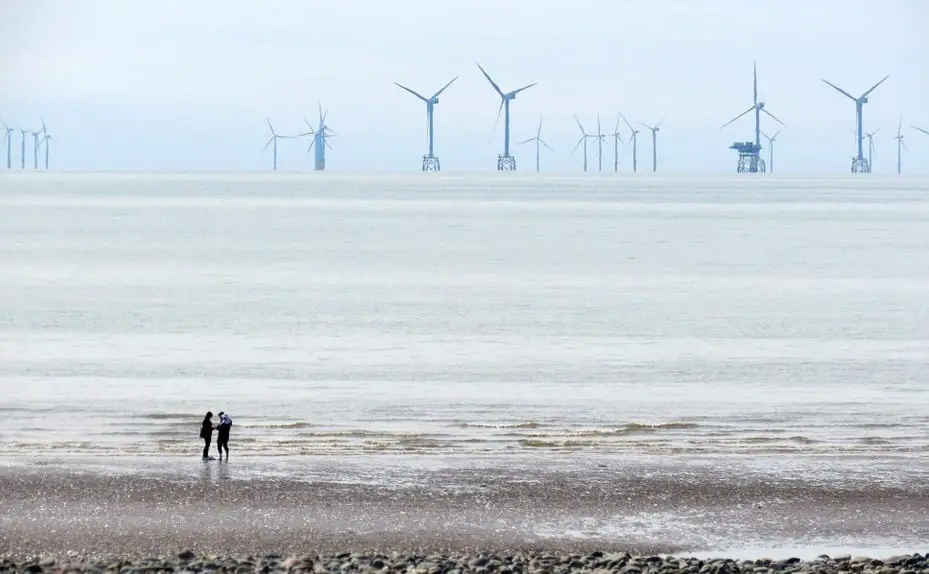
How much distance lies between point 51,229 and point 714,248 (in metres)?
82.9

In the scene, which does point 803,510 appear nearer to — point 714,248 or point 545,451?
point 545,451

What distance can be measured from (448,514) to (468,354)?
111 feet

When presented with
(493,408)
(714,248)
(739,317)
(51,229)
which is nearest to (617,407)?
(493,408)

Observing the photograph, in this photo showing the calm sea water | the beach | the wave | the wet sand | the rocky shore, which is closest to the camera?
the rocky shore

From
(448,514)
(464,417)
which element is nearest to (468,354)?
(464,417)

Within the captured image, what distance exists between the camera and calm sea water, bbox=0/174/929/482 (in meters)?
37.4

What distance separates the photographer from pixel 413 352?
60.0 metres

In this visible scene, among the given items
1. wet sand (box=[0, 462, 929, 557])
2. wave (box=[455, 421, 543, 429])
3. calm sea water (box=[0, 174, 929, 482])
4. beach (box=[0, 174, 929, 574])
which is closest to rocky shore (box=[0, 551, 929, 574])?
beach (box=[0, 174, 929, 574])

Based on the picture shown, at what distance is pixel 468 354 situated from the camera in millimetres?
59875

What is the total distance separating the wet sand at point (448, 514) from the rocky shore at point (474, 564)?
4.91 feet

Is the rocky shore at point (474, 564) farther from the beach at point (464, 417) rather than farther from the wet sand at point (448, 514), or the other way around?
the wet sand at point (448, 514)

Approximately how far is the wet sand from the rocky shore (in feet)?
A: 4.91

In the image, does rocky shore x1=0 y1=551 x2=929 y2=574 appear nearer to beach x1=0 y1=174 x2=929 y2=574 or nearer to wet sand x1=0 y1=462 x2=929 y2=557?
beach x1=0 y1=174 x2=929 y2=574

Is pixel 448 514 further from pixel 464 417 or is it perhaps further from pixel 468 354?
pixel 468 354
